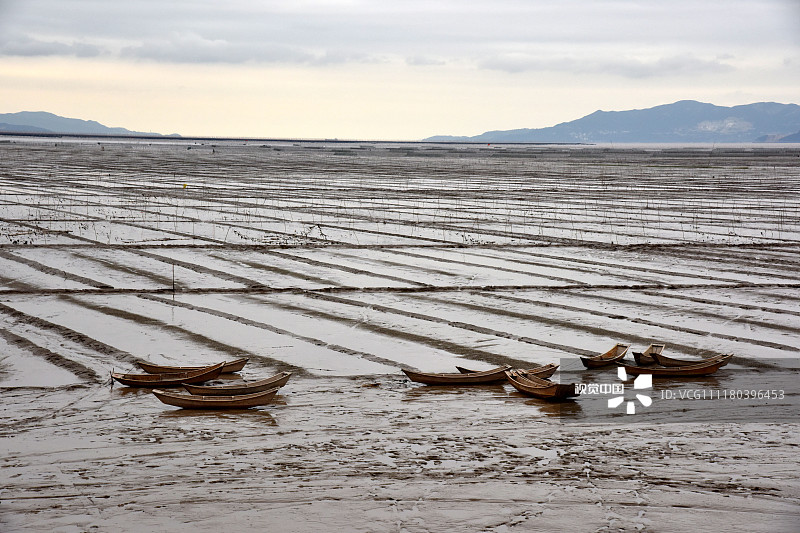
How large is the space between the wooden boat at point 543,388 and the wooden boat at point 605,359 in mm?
1337

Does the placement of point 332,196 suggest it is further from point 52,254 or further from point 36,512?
point 36,512

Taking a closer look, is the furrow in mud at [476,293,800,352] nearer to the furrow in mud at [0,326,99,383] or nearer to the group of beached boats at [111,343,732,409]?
the group of beached boats at [111,343,732,409]

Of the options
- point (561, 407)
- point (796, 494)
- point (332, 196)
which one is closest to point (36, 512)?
point (561, 407)

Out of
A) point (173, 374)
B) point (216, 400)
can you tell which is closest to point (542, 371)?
point (216, 400)

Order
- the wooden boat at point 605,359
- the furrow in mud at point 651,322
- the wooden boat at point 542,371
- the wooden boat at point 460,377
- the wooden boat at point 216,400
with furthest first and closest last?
1. the furrow in mud at point 651,322
2. the wooden boat at point 605,359
3. the wooden boat at point 542,371
4. the wooden boat at point 460,377
5. the wooden boat at point 216,400

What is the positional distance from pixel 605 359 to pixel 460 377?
2489 mm

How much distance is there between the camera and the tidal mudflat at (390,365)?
345 inches

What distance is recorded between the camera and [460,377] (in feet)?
40.8

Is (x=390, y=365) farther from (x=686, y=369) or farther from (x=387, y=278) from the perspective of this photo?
(x=387, y=278)

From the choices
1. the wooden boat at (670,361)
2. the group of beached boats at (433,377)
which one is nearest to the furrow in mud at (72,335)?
the group of beached boats at (433,377)

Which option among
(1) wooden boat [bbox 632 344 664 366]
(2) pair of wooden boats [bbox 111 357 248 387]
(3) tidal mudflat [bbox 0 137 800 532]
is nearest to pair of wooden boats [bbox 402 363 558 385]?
(3) tidal mudflat [bbox 0 137 800 532]

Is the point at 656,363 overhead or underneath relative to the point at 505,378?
overhead

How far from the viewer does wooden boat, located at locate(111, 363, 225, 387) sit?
12172mm

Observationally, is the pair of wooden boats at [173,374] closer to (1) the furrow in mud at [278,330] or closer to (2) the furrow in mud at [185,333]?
(2) the furrow in mud at [185,333]
